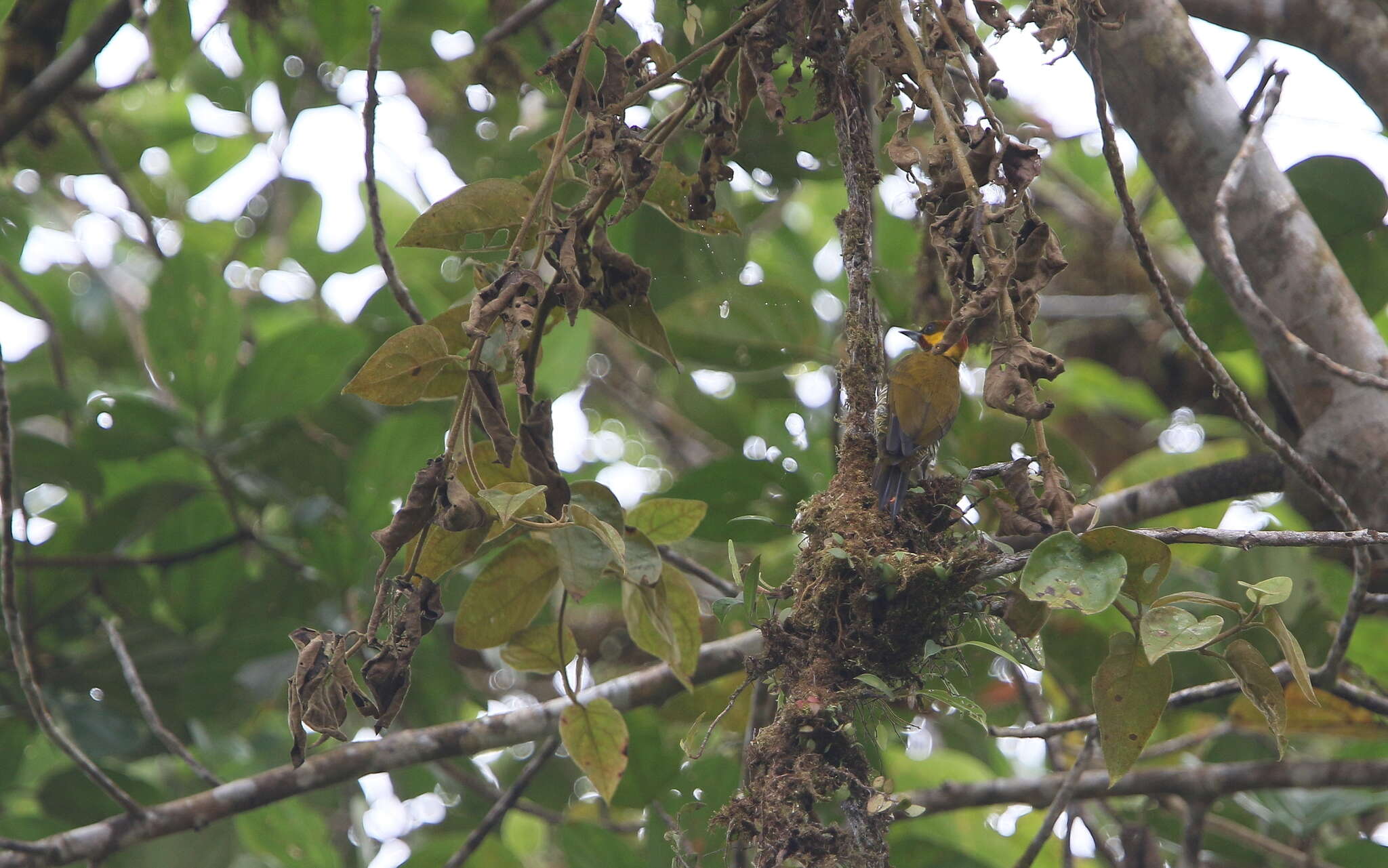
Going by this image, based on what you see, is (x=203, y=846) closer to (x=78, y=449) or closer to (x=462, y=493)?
(x=78, y=449)

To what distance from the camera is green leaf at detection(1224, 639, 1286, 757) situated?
103 centimetres

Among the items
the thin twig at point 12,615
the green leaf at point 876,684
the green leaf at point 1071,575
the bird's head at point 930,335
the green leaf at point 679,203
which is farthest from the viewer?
the bird's head at point 930,335

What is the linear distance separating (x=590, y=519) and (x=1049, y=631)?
1.46 meters

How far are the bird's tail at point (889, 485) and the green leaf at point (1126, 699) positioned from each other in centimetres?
26

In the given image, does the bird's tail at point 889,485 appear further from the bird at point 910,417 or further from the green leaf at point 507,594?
the green leaf at point 507,594

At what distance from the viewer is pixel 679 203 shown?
4.70 feet

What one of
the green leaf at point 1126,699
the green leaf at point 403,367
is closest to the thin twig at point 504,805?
the green leaf at point 403,367

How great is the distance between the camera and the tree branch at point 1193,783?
6.96ft

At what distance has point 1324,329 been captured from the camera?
A: 5.81ft

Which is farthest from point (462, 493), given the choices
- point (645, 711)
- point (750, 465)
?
point (645, 711)

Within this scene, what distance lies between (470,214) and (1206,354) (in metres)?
0.89

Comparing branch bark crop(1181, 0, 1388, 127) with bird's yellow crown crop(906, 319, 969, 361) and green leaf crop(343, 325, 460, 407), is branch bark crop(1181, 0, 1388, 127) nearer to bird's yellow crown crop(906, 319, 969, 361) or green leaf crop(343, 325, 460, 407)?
bird's yellow crown crop(906, 319, 969, 361)

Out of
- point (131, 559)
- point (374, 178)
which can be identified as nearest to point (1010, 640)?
point (374, 178)

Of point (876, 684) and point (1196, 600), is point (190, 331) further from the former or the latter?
point (1196, 600)
